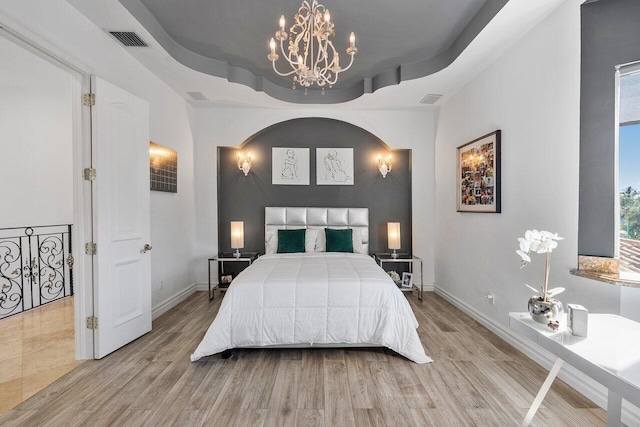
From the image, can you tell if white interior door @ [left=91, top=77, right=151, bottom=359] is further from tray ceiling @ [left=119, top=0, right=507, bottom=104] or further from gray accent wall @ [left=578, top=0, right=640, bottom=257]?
gray accent wall @ [left=578, top=0, right=640, bottom=257]

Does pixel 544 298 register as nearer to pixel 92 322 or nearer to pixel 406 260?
pixel 406 260

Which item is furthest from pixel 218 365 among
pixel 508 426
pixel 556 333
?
pixel 556 333

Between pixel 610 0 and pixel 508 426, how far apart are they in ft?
9.77

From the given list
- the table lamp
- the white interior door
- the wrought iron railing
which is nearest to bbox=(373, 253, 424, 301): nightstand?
the table lamp

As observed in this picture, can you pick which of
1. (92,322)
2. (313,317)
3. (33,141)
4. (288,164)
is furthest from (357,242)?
(33,141)

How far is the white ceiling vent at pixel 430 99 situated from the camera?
4.25 metres

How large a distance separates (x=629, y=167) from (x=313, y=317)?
264 centimetres

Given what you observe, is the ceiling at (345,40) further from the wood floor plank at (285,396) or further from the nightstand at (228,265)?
the wood floor plank at (285,396)

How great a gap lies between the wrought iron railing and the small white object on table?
15.8 feet

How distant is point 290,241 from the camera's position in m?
4.52

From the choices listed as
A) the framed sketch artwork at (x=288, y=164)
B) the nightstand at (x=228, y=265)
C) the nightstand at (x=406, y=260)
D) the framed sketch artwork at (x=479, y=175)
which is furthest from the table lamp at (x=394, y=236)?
the nightstand at (x=228, y=265)

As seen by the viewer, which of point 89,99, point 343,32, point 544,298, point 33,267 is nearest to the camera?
point 544,298

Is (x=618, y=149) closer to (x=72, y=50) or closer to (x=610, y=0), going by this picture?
(x=610, y=0)

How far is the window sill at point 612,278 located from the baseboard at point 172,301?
4292 mm
